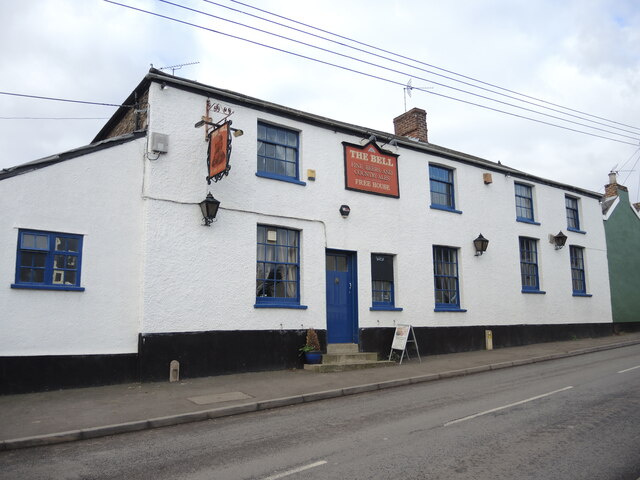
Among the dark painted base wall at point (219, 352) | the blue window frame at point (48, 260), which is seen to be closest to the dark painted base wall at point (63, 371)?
the dark painted base wall at point (219, 352)

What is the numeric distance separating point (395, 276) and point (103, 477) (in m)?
11.0

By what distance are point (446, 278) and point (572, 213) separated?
29.7 ft

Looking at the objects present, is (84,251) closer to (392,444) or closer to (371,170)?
(392,444)

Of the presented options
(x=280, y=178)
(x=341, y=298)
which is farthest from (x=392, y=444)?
(x=280, y=178)

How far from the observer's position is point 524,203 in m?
19.8

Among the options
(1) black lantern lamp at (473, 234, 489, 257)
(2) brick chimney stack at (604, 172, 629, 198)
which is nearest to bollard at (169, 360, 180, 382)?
(1) black lantern lamp at (473, 234, 489, 257)

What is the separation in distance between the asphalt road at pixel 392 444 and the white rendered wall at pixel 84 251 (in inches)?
144

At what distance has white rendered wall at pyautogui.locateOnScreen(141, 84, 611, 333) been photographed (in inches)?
445

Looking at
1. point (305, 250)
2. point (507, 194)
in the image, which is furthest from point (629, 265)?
point (305, 250)

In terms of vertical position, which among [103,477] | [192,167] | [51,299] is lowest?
[103,477]

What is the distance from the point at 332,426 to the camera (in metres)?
7.34

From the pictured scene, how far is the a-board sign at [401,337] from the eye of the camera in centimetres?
1382

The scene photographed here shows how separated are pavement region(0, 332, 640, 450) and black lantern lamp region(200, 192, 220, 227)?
12.1 ft

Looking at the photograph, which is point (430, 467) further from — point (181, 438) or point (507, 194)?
point (507, 194)
